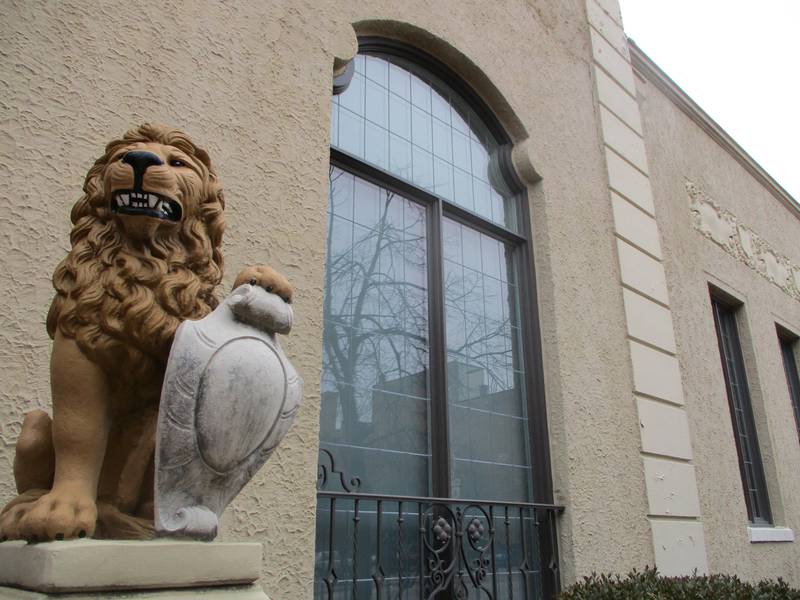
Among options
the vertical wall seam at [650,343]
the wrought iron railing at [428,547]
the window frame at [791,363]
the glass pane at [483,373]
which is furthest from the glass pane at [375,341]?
the window frame at [791,363]

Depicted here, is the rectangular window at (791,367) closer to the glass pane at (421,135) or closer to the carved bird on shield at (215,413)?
the glass pane at (421,135)

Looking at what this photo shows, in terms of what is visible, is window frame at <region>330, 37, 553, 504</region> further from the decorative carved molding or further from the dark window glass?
the dark window glass

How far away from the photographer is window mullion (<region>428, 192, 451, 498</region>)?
3494mm

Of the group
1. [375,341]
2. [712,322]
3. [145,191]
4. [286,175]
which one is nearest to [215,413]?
[145,191]

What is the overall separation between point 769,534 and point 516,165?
13.9 feet

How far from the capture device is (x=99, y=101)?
8.30 feet

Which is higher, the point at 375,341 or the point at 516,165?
the point at 516,165

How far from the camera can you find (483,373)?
4035mm

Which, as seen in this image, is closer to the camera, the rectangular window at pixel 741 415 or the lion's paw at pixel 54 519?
the lion's paw at pixel 54 519

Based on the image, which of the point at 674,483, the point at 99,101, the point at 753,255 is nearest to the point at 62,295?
the point at 99,101

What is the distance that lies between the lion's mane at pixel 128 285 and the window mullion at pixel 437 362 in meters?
2.22

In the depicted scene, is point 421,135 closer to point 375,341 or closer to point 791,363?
point 375,341

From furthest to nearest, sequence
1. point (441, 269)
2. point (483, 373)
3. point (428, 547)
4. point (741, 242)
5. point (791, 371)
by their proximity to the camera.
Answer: point (791, 371)
point (741, 242)
point (483, 373)
point (441, 269)
point (428, 547)

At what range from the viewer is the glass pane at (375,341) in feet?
10.6
